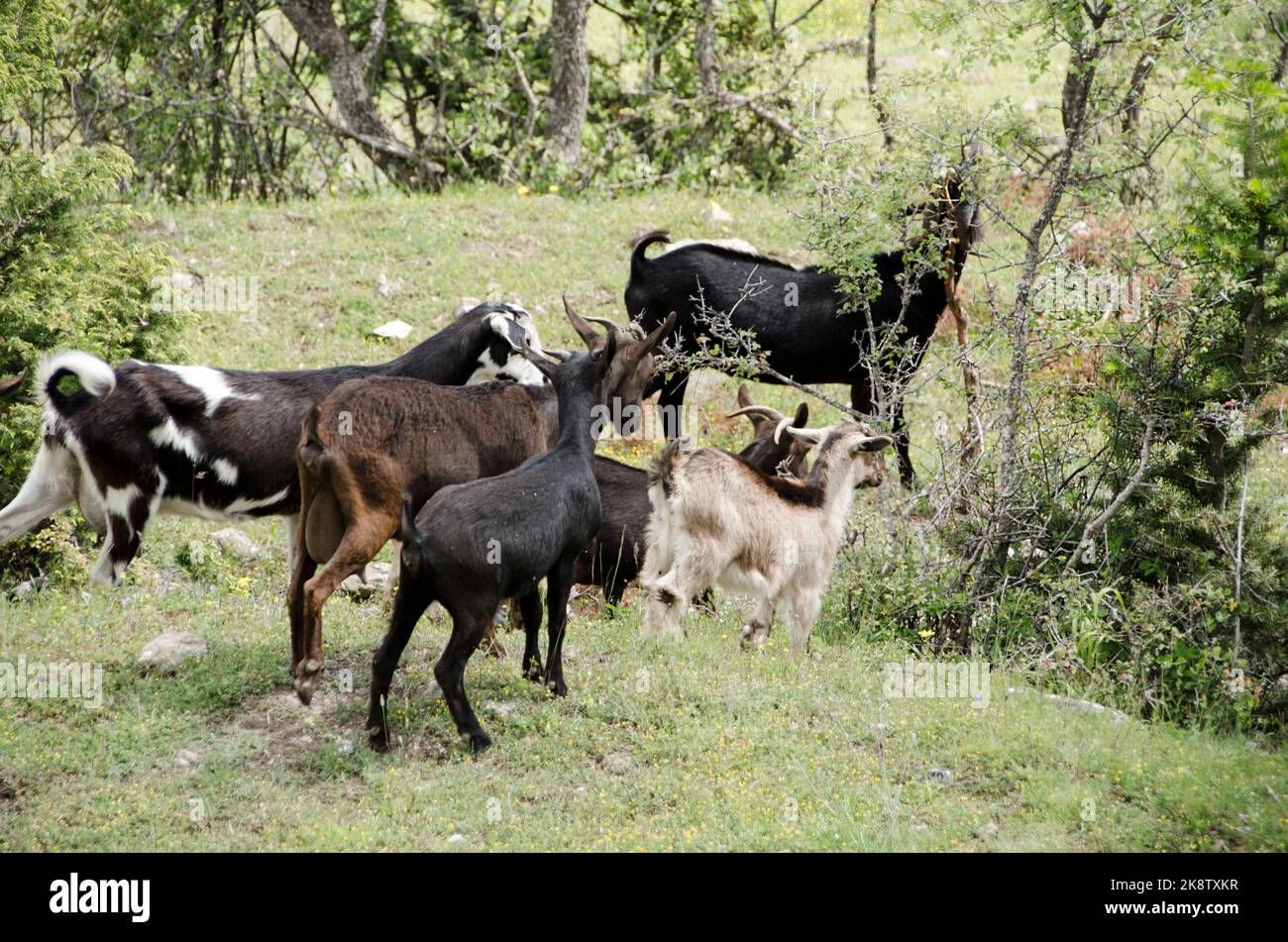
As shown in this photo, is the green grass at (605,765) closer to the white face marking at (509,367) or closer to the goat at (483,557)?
the goat at (483,557)

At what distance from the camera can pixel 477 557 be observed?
6293 mm

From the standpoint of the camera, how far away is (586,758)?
6.57 metres

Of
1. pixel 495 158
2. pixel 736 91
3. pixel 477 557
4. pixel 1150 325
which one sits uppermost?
pixel 736 91

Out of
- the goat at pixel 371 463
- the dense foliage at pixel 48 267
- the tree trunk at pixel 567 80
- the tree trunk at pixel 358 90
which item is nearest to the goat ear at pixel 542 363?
the goat at pixel 371 463

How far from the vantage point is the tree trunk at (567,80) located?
51.9ft

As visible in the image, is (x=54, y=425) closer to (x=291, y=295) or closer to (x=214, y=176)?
(x=291, y=295)

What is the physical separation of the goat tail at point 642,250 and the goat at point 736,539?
293 centimetres

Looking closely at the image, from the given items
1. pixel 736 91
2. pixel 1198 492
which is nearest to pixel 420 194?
pixel 736 91

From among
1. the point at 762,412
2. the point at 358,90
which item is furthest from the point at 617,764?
the point at 358,90

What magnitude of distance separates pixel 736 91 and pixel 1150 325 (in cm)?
908

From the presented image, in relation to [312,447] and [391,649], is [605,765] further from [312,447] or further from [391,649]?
[312,447]

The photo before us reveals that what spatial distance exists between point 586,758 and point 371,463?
1.85 m

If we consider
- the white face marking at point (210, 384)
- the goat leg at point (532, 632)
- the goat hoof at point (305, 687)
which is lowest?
the goat hoof at point (305, 687)

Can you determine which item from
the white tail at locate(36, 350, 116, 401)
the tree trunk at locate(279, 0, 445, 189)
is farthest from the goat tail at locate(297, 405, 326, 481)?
the tree trunk at locate(279, 0, 445, 189)
